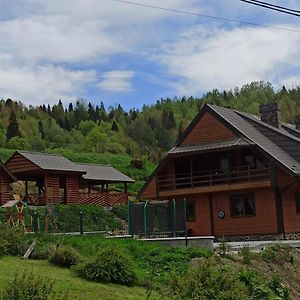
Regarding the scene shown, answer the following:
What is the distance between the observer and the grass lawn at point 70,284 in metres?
12.4

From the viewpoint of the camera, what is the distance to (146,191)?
3647cm

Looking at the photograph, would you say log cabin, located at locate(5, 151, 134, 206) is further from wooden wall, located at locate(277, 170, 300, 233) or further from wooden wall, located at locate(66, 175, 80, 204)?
wooden wall, located at locate(277, 170, 300, 233)

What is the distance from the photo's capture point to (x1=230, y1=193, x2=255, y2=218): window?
32.3 m

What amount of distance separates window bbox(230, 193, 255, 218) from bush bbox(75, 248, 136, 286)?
1848 cm

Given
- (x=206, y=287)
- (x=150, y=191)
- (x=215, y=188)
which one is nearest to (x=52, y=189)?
(x=150, y=191)

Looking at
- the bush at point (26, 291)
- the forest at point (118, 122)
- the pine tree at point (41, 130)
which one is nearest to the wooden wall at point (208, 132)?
the bush at point (26, 291)

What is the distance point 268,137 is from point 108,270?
73.7ft

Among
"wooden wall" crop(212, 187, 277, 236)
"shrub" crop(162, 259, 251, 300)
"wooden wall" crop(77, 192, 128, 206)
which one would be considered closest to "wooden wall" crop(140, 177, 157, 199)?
"wooden wall" crop(212, 187, 277, 236)

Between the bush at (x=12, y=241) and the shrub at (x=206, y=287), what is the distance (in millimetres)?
4872

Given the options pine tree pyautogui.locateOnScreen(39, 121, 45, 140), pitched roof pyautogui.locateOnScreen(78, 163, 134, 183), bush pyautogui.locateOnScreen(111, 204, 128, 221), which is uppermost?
pine tree pyautogui.locateOnScreen(39, 121, 45, 140)

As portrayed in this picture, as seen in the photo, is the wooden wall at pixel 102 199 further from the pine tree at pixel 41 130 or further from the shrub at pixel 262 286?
the pine tree at pixel 41 130

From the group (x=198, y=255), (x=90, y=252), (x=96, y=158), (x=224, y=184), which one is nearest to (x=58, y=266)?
(x=90, y=252)

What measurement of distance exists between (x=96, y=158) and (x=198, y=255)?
59837 mm

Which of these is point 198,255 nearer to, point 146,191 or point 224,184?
point 224,184
